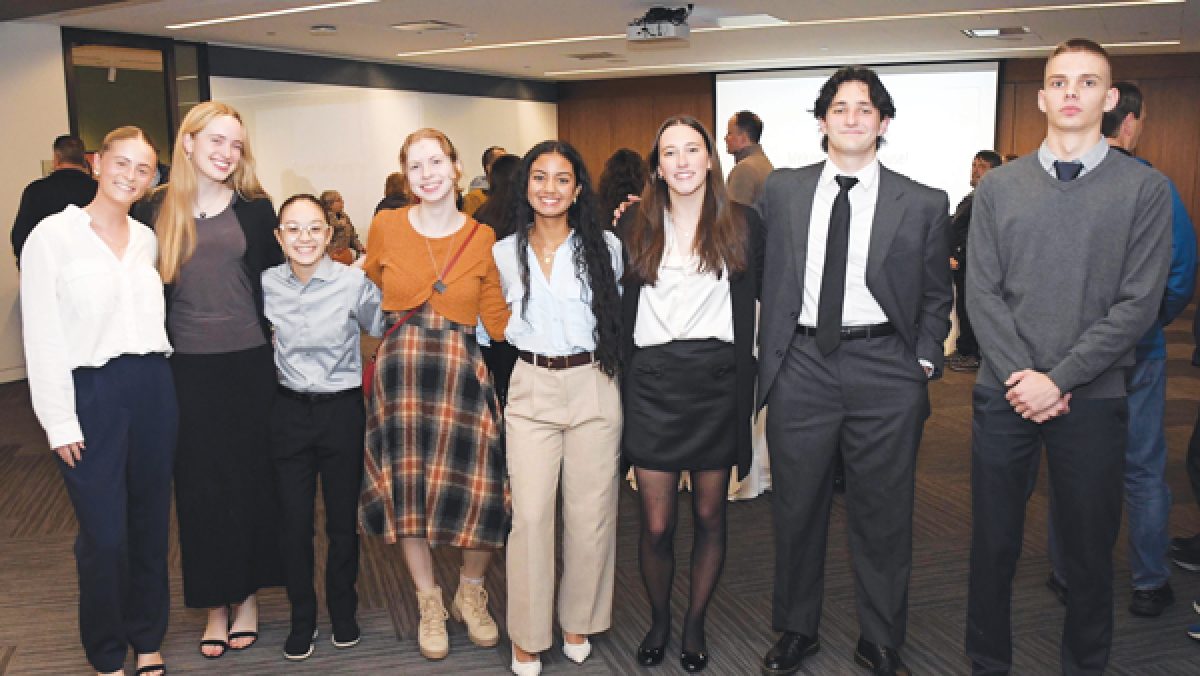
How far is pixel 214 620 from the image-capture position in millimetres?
3172

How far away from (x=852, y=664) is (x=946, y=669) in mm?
291

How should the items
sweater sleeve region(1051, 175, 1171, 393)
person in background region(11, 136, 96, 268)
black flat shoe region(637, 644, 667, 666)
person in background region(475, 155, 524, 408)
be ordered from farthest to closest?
1. person in background region(11, 136, 96, 268)
2. person in background region(475, 155, 524, 408)
3. black flat shoe region(637, 644, 667, 666)
4. sweater sleeve region(1051, 175, 1171, 393)

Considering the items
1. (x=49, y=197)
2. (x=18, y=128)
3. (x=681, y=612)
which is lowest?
(x=681, y=612)

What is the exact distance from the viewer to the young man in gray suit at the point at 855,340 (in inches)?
105

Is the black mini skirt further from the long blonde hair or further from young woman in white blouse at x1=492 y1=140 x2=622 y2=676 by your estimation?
the long blonde hair

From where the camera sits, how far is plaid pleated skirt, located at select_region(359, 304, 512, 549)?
288 centimetres

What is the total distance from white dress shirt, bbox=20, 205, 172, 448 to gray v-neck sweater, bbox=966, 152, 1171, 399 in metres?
2.44

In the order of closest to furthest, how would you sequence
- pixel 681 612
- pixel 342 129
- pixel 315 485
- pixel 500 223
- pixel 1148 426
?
1. pixel 315 485
2. pixel 1148 426
3. pixel 681 612
4. pixel 500 223
5. pixel 342 129

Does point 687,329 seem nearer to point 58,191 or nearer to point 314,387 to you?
point 314,387

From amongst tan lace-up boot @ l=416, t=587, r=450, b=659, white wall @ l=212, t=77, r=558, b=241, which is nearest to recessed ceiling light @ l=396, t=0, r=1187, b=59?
white wall @ l=212, t=77, r=558, b=241

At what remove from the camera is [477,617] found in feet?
10.5

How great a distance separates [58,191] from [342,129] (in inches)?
211

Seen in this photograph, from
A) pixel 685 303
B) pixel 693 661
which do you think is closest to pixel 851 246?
pixel 685 303

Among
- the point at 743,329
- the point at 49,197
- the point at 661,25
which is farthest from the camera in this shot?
the point at 661,25
